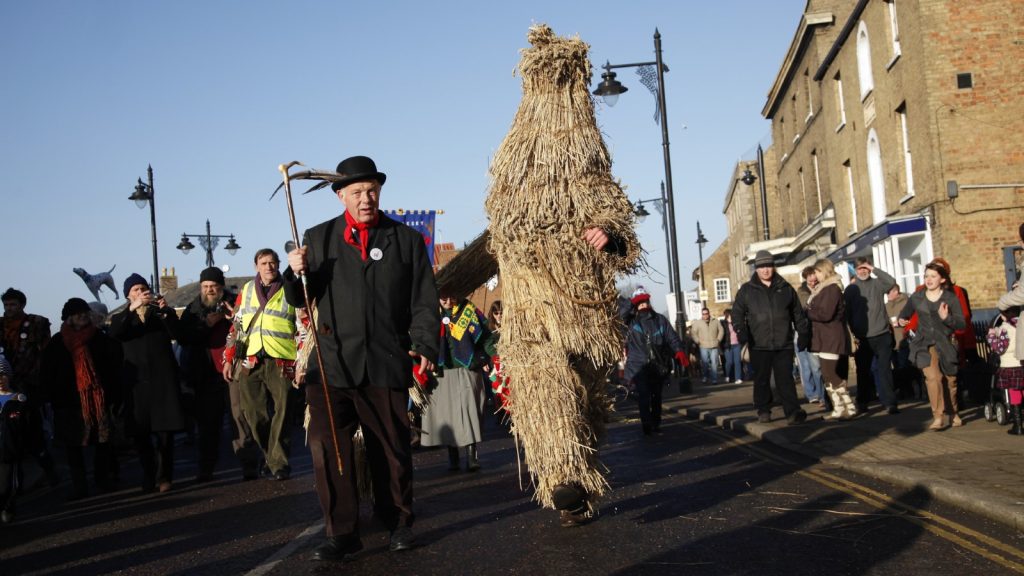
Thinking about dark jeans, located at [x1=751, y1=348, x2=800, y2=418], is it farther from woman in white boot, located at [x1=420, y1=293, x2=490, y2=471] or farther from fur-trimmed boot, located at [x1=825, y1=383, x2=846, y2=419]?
woman in white boot, located at [x1=420, y1=293, x2=490, y2=471]

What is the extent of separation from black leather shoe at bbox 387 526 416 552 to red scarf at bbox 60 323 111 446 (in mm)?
5219

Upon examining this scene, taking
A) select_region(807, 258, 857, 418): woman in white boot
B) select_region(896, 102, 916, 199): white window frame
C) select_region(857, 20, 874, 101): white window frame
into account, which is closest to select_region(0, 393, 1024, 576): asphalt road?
select_region(807, 258, 857, 418): woman in white boot

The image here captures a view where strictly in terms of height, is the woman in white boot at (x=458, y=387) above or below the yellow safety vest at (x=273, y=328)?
below

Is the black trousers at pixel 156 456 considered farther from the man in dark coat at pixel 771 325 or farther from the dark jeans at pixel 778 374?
the dark jeans at pixel 778 374

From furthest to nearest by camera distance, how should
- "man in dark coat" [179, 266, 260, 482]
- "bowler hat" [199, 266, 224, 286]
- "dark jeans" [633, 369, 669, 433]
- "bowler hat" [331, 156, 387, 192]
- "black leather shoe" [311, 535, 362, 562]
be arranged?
"dark jeans" [633, 369, 669, 433]
"bowler hat" [199, 266, 224, 286]
"man in dark coat" [179, 266, 260, 482]
"bowler hat" [331, 156, 387, 192]
"black leather shoe" [311, 535, 362, 562]

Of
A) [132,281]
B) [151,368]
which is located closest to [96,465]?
[151,368]

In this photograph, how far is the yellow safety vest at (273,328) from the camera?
930 cm

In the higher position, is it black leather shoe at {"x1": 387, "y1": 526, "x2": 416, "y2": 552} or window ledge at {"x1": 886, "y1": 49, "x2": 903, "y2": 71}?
window ledge at {"x1": 886, "y1": 49, "x2": 903, "y2": 71}

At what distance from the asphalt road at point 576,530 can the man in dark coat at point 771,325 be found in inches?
80.7

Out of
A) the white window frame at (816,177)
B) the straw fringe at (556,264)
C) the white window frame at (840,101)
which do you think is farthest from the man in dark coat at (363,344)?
the white window frame at (816,177)

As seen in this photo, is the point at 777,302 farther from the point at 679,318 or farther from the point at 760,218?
the point at 760,218

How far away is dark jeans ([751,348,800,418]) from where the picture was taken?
11.5 meters

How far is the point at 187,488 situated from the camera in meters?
9.88

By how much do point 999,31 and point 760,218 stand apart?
34478 mm
